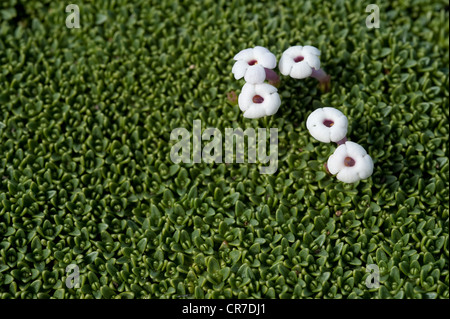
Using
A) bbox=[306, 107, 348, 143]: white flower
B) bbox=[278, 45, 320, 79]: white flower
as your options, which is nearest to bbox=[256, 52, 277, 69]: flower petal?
bbox=[278, 45, 320, 79]: white flower

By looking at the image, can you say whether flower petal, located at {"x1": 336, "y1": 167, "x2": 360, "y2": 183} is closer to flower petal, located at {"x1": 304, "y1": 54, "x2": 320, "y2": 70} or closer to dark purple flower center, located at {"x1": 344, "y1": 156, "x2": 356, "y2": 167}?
dark purple flower center, located at {"x1": 344, "y1": 156, "x2": 356, "y2": 167}

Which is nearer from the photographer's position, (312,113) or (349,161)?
(349,161)

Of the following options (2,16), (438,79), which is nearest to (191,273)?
(438,79)

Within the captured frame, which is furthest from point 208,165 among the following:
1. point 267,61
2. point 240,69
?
point 267,61

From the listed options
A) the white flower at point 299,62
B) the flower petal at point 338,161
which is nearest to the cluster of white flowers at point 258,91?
the white flower at point 299,62

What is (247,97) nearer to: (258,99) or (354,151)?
(258,99)
